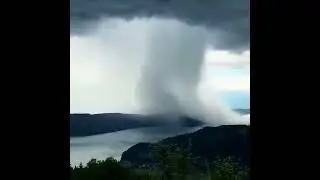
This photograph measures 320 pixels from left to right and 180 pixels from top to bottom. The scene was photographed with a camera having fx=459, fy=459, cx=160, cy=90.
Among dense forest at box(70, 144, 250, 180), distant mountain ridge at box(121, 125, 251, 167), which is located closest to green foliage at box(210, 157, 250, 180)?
dense forest at box(70, 144, 250, 180)

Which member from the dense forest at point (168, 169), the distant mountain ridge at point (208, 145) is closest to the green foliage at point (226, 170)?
the dense forest at point (168, 169)

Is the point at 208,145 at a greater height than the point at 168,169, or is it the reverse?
the point at 208,145

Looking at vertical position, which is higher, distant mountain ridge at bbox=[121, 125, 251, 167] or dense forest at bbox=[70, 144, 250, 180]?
distant mountain ridge at bbox=[121, 125, 251, 167]

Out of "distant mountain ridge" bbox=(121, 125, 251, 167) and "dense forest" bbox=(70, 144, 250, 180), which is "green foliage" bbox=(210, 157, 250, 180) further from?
"distant mountain ridge" bbox=(121, 125, 251, 167)

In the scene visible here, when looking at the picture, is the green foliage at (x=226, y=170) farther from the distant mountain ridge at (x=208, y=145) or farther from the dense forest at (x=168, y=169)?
the distant mountain ridge at (x=208, y=145)
